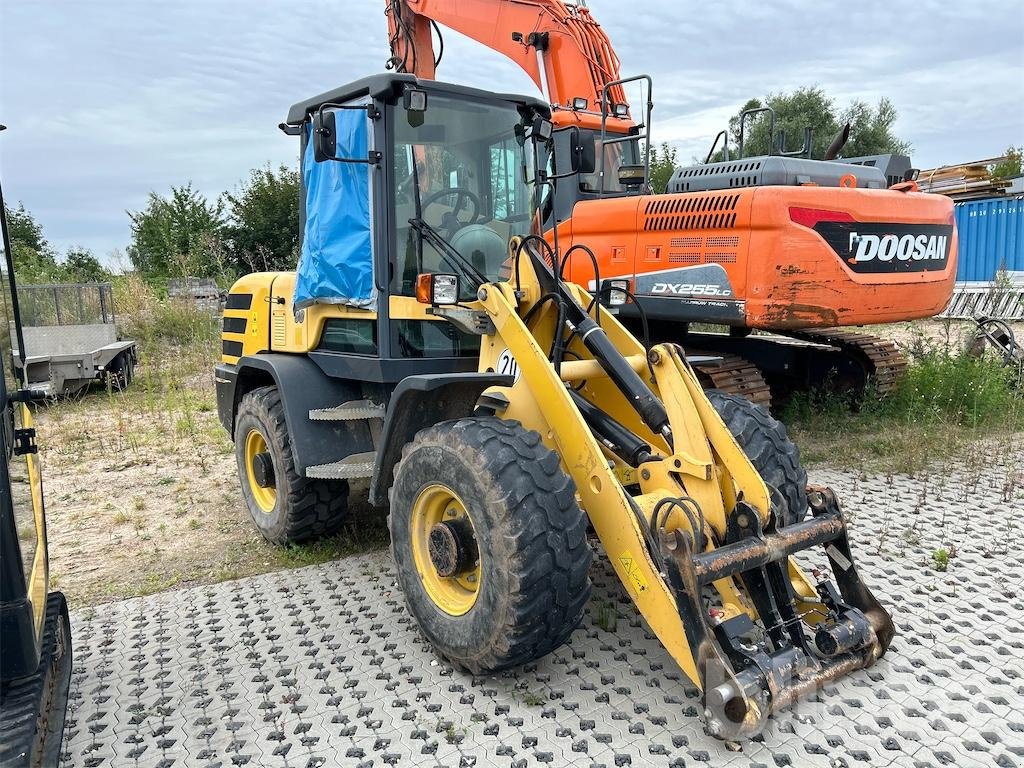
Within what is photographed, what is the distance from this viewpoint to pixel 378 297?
397 cm

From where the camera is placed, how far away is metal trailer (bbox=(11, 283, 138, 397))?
30.8 ft

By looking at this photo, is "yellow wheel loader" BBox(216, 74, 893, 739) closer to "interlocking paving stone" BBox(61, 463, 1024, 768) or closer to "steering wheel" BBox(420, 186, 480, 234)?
"steering wheel" BBox(420, 186, 480, 234)

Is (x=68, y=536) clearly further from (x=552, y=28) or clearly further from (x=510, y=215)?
(x=552, y=28)

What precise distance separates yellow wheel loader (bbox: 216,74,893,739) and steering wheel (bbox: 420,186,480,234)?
0.01 metres

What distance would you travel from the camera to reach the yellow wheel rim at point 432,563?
3.12 m

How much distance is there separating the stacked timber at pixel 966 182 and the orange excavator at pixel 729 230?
1320 centimetres

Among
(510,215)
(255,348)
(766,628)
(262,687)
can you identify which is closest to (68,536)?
(255,348)

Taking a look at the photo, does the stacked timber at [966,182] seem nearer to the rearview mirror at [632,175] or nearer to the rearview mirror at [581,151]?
the rearview mirror at [632,175]

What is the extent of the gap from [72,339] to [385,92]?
8187 millimetres

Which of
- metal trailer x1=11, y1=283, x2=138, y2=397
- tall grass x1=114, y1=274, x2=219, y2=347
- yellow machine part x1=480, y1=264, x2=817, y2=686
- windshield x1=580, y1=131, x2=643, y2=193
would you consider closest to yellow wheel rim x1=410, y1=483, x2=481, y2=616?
yellow machine part x1=480, y1=264, x2=817, y2=686

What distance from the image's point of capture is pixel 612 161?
23.7 feet

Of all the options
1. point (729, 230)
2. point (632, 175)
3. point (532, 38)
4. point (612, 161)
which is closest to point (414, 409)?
point (729, 230)

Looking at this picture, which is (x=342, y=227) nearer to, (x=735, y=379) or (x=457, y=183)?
(x=457, y=183)

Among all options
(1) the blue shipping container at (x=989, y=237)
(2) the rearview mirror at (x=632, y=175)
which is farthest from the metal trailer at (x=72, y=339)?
(1) the blue shipping container at (x=989, y=237)
